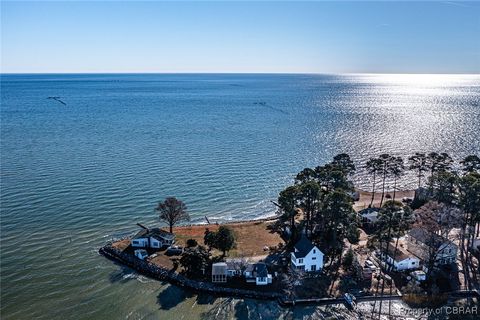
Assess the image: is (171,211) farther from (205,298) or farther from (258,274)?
(258,274)

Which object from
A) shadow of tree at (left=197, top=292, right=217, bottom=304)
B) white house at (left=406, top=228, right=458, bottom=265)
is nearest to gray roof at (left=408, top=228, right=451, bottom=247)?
white house at (left=406, top=228, right=458, bottom=265)

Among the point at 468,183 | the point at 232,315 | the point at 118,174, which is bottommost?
the point at 232,315

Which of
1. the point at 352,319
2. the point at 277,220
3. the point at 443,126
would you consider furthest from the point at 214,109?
the point at 352,319

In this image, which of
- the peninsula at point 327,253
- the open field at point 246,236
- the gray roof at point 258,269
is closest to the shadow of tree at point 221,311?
the peninsula at point 327,253

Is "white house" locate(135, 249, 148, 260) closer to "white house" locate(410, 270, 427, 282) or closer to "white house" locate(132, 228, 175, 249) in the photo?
"white house" locate(132, 228, 175, 249)

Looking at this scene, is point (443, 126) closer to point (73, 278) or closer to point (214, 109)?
point (214, 109)

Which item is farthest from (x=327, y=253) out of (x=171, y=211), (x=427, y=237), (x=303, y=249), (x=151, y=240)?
(x=151, y=240)
